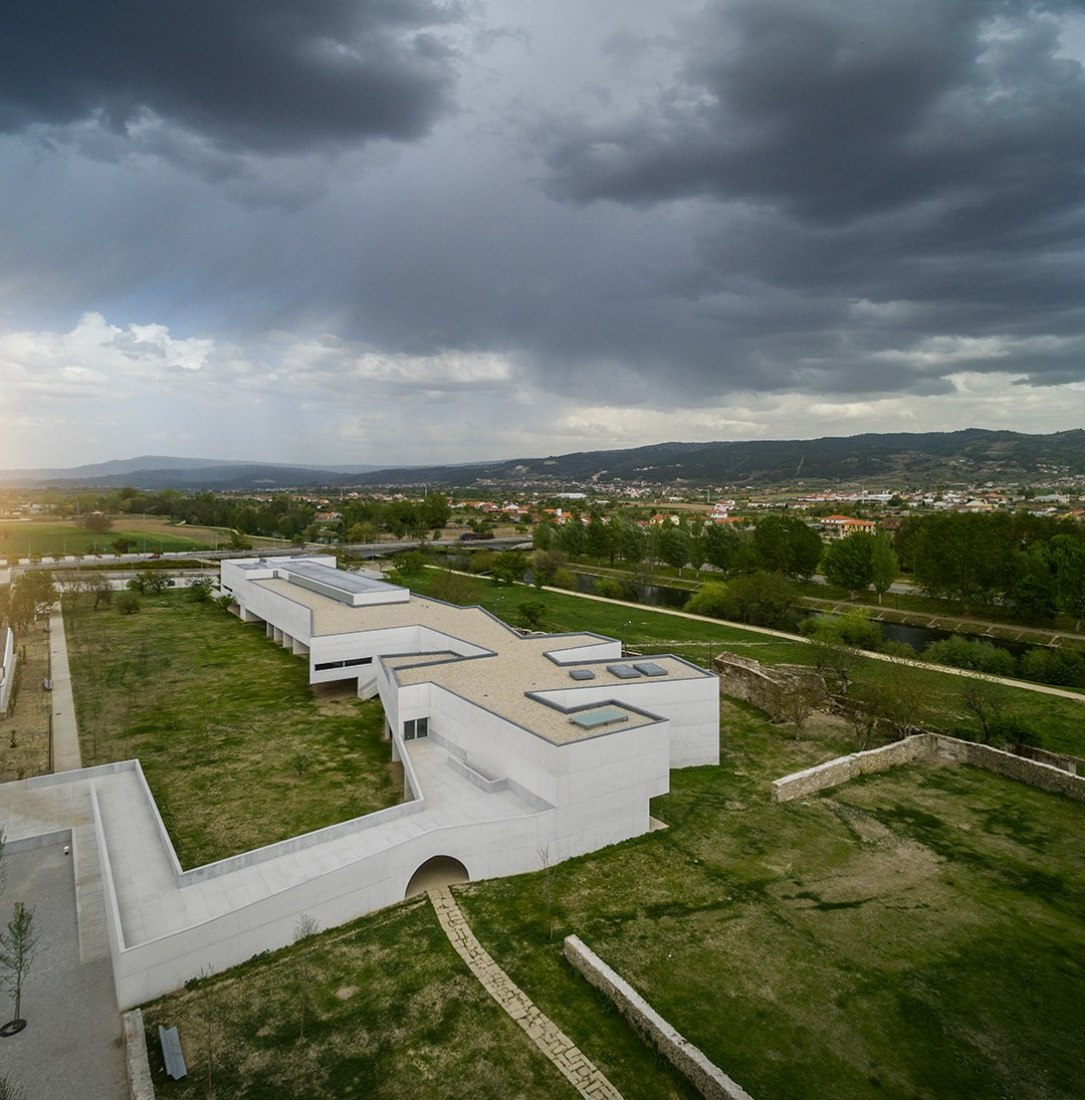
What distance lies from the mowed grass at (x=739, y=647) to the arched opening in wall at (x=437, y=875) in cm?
2165

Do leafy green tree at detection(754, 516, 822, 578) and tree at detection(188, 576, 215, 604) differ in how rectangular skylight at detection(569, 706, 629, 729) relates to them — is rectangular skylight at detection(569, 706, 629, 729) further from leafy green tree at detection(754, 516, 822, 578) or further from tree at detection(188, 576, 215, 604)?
leafy green tree at detection(754, 516, 822, 578)

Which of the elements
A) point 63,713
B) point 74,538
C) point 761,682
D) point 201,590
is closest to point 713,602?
point 761,682

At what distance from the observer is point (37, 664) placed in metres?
39.3

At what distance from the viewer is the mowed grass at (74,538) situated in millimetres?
89250

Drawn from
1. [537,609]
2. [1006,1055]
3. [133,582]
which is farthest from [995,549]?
[133,582]

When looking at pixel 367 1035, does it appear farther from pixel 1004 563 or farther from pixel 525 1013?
pixel 1004 563

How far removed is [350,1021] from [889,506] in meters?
175

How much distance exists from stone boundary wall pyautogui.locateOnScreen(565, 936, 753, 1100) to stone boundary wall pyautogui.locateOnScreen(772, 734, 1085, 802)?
12085 millimetres

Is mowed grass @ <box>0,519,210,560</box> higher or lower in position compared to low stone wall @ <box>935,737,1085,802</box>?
higher

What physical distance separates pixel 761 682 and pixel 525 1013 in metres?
24.7

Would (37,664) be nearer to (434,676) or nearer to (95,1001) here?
(434,676)

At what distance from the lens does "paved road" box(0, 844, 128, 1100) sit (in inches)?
475

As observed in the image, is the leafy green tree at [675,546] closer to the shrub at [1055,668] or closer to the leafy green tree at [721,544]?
the leafy green tree at [721,544]

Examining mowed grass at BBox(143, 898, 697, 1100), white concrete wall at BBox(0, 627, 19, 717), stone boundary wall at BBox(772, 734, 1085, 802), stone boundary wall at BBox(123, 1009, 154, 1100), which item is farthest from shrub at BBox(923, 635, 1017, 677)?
white concrete wall at BBox(0, 627, 19, 717)
